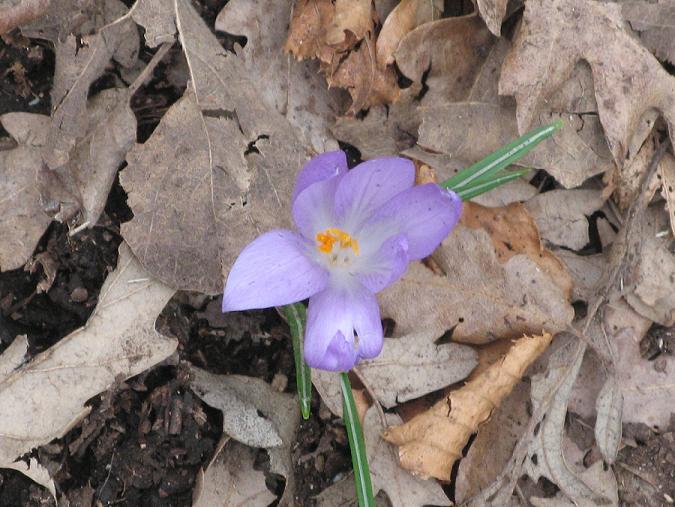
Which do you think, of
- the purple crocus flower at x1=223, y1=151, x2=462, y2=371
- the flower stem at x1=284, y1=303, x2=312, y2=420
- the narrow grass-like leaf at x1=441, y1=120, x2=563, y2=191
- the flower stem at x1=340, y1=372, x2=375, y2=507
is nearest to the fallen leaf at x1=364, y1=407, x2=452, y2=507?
the flower stem at x1=340, y1=372, x2=375, y2=507

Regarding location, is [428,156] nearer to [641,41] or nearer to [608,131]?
[608,131]

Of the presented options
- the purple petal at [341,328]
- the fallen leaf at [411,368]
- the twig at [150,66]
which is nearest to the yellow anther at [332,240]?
the purple petal at [341,328]

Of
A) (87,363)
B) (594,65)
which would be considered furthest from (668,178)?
(87,363)

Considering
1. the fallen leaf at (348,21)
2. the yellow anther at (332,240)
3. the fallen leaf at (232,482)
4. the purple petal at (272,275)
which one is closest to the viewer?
the purple petal at (272,275)

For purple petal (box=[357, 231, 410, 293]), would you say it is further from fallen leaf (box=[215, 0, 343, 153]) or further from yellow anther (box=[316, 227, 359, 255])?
fallen leaf (box=[215, 0, 343, 153])

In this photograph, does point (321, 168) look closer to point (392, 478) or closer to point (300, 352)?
point (300, 352)

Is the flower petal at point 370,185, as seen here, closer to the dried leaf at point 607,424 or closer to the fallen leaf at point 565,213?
the fallen leaf at point 565,213
